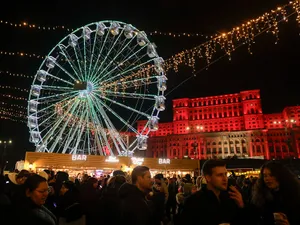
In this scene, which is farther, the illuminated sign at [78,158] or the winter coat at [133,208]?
the illuminated sign at [78,158]

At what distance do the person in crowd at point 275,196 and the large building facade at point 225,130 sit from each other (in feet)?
266

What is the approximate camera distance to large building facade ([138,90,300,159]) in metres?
87.4

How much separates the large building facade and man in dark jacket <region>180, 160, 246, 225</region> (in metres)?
81.8

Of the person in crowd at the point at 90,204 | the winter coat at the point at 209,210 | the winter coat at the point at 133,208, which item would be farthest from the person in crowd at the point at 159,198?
the winter coat at the point at 209,210

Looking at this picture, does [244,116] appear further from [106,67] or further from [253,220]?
[253,220]

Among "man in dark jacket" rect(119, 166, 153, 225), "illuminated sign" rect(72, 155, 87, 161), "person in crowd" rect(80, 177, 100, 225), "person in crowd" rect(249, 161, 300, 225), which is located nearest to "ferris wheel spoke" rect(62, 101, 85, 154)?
"illuminated sign" rect(72, 155, 87, 161)

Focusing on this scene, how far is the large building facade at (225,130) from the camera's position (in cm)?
8744

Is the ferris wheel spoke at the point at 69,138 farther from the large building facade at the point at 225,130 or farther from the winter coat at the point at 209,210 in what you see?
the large building facade at the point at 225,130

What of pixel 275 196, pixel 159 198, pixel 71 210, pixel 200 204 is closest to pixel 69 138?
pixel 159 198

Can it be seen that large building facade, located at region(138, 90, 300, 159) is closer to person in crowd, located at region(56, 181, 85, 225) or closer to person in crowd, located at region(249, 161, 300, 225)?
person in crowd, located at region(56, 181, 85, 225)

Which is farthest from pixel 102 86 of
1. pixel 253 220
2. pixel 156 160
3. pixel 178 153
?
pixel 178 153

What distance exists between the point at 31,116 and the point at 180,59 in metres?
15.2

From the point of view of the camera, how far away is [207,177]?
327 cm

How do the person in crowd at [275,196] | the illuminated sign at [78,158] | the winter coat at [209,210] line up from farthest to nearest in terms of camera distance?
the illuminated sign at [78,158]
the person in crowd at [275,196]
the winter coat at [209,210]
